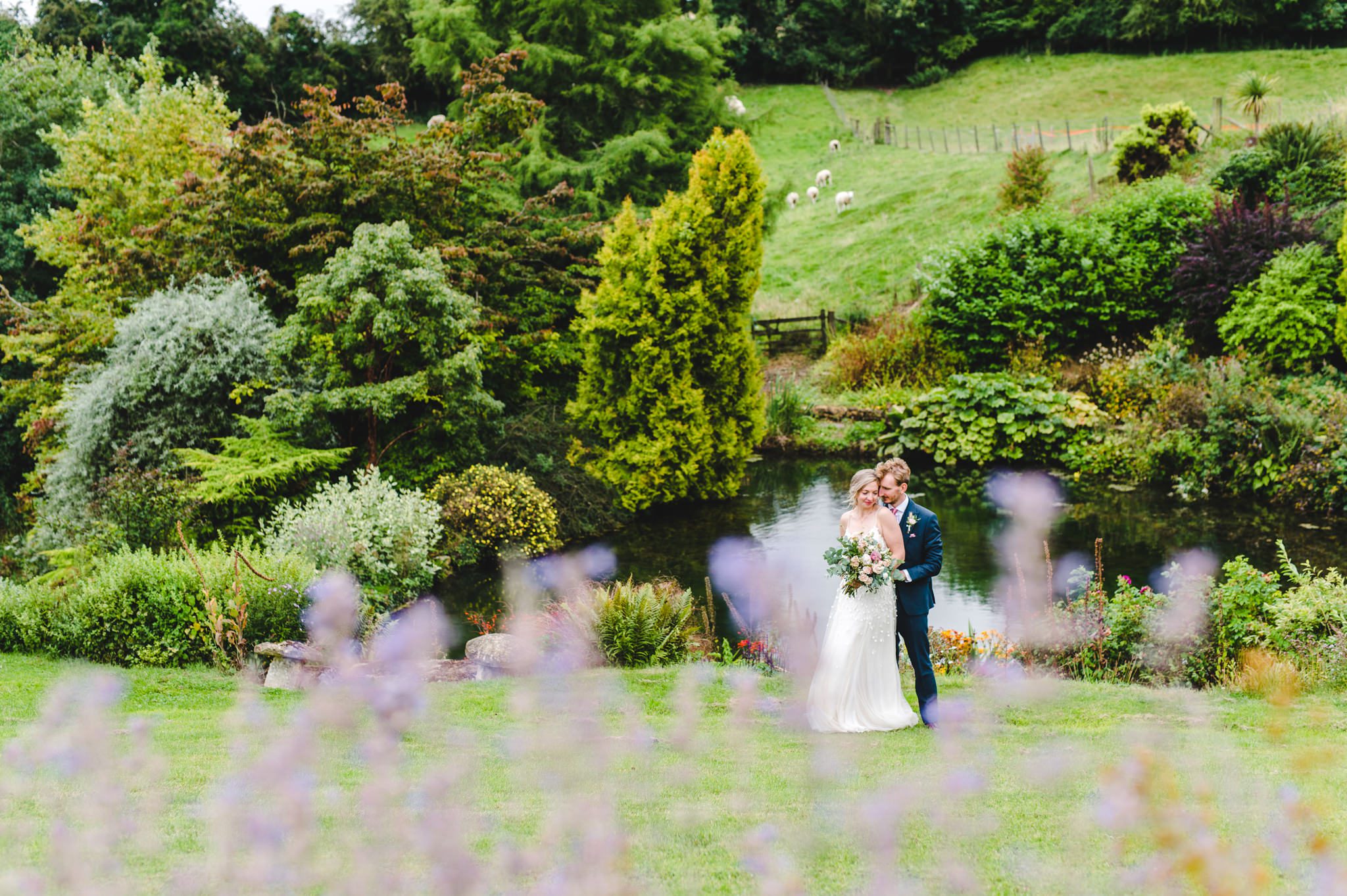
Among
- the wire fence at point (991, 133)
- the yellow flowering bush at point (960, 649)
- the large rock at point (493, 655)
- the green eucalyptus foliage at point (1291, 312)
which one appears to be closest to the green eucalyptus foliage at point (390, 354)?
the large rock at point (493, 655)

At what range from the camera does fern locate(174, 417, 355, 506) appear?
417 inches

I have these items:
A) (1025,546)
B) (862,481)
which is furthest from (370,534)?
(1025,546)

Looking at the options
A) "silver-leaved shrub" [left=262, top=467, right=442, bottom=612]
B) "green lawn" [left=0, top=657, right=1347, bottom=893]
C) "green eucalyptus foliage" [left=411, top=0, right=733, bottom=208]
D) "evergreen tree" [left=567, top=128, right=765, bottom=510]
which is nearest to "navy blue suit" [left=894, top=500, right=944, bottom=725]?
A: "green lawn" [left=0, top=657, right=1347, bottom=893]

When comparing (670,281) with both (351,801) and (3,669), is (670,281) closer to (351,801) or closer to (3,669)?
(3,669)

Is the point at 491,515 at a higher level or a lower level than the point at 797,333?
lower

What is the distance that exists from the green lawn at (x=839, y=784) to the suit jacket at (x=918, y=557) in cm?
69

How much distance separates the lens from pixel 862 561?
5.77 m

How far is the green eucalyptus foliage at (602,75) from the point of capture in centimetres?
1842

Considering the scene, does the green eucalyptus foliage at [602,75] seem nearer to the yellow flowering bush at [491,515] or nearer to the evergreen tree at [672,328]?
the evergreen tree at [672,328]

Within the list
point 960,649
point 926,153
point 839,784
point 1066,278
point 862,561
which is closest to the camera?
point 839,784

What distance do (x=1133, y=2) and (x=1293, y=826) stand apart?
52600mm

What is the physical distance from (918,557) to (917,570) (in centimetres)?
11

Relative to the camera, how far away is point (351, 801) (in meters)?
3.39

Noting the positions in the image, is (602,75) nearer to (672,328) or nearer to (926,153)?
(672,328)
